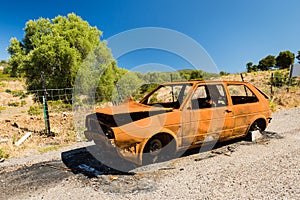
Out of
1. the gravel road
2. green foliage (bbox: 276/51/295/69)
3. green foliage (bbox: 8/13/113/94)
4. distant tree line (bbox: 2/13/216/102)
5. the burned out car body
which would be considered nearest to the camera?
the gravel road

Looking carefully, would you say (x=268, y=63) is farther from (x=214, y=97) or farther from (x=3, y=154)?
(x=3, y=154)

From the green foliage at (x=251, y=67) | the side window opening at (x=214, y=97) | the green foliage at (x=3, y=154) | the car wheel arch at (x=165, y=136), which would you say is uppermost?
the green foliage at (x=251, y=67)

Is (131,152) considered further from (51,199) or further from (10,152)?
(10,152)

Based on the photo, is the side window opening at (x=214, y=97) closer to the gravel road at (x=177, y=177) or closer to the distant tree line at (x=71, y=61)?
the gravel road at (x=177, y=177)

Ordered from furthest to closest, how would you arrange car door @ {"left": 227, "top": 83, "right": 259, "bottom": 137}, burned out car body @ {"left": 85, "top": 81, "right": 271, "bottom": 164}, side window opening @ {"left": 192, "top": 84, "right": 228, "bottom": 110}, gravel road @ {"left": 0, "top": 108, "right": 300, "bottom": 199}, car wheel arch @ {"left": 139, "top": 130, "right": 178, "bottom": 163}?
1. car door @ {"left": 227, "top": 83, "right": 259, "bottom": 137}
2. side window opening @ {"left": 192, "top": 84, "right": 228, "bottom": 110}
3. car wheel arch @ {"left": 139, "top": 130, "right": 178, "bottom": 163}
4. burned out car body @ {"left": 85, "top": 81, "right": 271, "bottom": 164}
5. gravel road @ {"left": 0, "top": 108, "right": 300, "bottom": 199}

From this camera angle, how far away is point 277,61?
57.1m

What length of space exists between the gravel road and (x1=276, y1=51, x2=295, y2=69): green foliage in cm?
6179

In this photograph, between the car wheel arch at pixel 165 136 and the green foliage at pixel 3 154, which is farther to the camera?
the green foliage at pixel 3 154

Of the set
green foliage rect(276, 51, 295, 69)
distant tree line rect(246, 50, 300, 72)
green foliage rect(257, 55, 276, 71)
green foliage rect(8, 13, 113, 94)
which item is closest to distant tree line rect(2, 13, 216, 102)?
green foliage rect(8, 13, 113, 94)

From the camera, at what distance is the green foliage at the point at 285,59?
177ft

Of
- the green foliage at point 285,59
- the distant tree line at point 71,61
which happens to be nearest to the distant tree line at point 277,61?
the green foliage at point 285,59

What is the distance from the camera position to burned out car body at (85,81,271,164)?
345 centimetres

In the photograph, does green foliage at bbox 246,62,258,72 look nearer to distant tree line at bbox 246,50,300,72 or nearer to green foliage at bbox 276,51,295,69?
distant tree line at bbox 246,50,300,72

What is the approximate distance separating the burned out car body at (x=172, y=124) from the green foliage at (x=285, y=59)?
61054 millimetres
